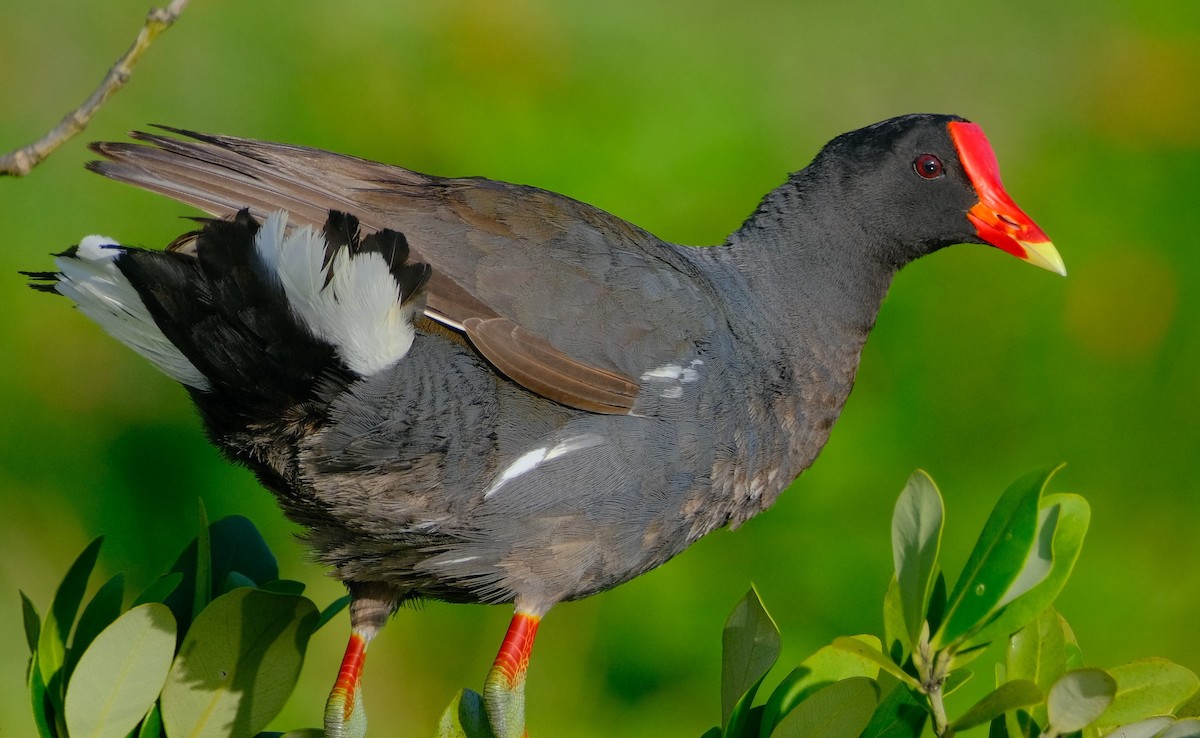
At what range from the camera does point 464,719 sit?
150 centimetres

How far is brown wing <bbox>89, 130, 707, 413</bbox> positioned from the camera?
148 cm

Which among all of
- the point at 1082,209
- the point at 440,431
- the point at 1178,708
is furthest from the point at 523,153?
the point at 1178,708

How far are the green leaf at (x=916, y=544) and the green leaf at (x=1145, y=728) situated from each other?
0.22m

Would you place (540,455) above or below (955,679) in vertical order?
above

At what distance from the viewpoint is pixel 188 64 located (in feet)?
10.2

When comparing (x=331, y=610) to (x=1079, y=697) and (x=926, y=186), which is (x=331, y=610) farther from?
(x=926, y=186)

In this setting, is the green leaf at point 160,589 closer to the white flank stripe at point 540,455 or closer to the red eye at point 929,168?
the white flank stripe at point 540,455

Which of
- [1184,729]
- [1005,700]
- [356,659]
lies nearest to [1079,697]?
[1005,700]

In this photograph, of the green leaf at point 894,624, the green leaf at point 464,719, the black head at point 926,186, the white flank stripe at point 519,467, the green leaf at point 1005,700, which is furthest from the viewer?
the black head at point 926,186

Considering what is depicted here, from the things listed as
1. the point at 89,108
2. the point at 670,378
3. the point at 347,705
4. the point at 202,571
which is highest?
the point at 89,108

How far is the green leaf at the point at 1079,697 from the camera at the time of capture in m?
1.09

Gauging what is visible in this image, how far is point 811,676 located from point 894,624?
0.12 m

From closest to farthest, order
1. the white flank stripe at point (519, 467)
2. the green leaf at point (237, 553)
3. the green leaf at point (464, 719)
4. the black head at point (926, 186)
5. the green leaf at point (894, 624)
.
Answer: the green leaf at point (894, 624) < the green leaf at point (464, 719) < the white flank stripe at point (519, 467) < the green leaf at point (237, 553) < the black head at point (926, 186)

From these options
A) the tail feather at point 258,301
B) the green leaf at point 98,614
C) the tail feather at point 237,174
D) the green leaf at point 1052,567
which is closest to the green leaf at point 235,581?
the green leaf at point 98,614
